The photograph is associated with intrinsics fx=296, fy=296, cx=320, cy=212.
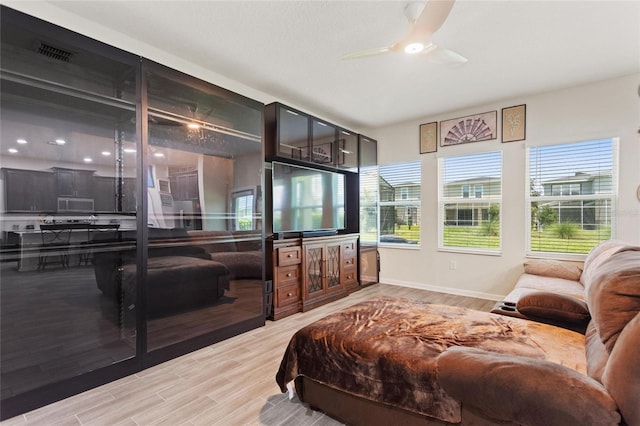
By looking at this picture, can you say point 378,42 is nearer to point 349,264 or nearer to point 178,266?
point 178,266

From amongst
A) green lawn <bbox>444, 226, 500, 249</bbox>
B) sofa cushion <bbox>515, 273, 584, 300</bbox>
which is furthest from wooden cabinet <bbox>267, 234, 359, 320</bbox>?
sofa cushion <bbox>515, 273, 584, 300</bbox>

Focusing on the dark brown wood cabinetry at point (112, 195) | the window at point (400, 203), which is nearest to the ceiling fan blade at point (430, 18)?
the dark brown wood cabinetry at point (112, 195)

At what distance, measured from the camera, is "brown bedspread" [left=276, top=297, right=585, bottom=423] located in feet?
4.61

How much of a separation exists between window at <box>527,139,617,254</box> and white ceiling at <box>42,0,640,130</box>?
2.78 ft

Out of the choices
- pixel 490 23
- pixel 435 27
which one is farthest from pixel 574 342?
pixel 490 23

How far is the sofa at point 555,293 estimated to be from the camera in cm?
188

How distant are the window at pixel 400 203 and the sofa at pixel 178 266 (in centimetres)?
284

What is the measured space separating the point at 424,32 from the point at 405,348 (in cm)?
203

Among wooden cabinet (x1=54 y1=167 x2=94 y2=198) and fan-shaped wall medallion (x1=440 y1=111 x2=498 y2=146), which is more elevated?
fan-shaped wall medallion (x1=440 y1=111 x2=498 y2=146)

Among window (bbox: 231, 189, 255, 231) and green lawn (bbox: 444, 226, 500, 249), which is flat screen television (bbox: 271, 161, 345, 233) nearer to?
window (bbox: 231, 189, 255, 231)

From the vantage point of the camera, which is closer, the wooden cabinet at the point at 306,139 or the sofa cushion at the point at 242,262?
the sofa cushion at the point at 242,262

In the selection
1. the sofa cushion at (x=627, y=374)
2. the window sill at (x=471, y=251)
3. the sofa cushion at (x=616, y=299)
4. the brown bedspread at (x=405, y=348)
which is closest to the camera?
the sofa cushion at (x=627, y=374)

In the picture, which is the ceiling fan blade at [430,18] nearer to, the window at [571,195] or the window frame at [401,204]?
the window at [571,195]

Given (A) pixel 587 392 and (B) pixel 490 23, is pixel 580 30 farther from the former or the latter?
(A) pixel 587 392
